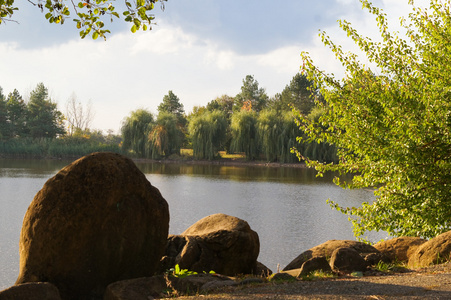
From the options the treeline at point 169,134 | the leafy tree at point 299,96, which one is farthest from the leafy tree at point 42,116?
the leafy tree at point 299,96

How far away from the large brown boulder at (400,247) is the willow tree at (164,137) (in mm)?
50946

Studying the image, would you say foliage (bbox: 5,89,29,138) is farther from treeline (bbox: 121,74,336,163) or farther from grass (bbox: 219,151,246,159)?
grass (bbox: 219,151,246,159)

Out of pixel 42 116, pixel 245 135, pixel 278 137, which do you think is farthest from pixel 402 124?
pixel 42 116

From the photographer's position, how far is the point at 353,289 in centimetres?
569

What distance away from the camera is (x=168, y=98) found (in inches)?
3425

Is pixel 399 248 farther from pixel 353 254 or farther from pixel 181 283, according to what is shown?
pixel 181 283

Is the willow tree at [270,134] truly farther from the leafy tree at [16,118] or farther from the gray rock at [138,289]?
the gray rock at [138,289]

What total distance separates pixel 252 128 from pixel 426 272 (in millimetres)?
54655

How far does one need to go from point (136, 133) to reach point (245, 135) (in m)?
14.2

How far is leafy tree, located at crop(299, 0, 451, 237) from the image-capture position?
947 cm

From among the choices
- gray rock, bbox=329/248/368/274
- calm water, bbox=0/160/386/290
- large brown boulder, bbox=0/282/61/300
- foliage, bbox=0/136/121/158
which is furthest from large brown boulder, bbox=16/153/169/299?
foliage, bbox=0/136/121/158

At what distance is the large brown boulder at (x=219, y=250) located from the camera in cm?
825

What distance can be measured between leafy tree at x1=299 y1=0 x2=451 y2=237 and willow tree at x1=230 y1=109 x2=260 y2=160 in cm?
4931

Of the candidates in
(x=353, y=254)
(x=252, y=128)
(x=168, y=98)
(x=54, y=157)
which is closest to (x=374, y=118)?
(x=353, y=254)
